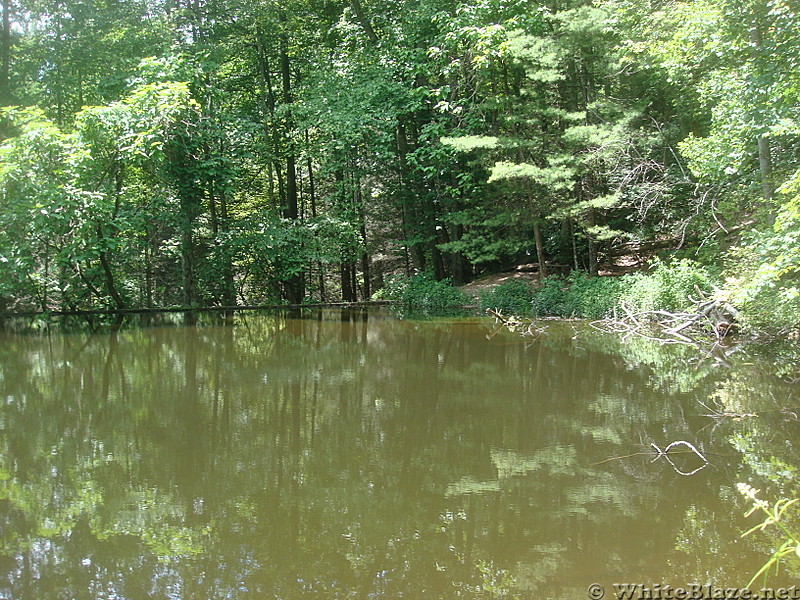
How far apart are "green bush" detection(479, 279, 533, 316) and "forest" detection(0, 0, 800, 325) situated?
121 cm

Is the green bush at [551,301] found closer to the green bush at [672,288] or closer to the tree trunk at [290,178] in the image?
the green bush at [672,288]

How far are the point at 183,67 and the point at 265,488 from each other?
14.6m

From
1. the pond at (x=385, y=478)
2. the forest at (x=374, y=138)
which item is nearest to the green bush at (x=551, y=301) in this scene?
the forest at (x=374, y=138)

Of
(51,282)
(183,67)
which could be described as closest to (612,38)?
(183,67)

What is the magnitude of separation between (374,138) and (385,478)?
15.4 meters

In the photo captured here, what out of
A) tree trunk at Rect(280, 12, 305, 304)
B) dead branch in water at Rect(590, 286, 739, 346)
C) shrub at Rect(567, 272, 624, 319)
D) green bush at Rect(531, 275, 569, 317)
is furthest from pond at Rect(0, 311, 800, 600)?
tree trunk at Rect(280, 12, 305, 304)

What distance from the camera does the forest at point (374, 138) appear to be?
11461 millimetres

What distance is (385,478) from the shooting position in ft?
13.3

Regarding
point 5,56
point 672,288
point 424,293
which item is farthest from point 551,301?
point 5,56

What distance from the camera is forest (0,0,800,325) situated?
451 inches

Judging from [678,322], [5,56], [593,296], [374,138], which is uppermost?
[5,56]

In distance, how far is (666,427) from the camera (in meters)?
5.21

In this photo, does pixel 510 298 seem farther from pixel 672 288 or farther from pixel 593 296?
pixel 672 288

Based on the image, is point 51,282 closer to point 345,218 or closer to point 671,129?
point 345,218
